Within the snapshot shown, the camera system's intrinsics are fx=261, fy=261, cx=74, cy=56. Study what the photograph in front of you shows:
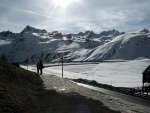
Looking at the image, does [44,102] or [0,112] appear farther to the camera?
[44,102]

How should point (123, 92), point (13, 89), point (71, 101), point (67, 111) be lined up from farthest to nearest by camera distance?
point (123, 92)
point (71, 101)
point (13, 89)
point (67, 111)

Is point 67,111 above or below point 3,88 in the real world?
below

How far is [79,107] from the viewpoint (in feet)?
71.7

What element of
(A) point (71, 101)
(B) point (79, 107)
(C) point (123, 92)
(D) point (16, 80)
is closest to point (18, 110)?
(B) point (79, 107)

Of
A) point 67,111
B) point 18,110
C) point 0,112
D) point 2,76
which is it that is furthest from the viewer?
point 2,76

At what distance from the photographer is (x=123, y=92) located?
159ft

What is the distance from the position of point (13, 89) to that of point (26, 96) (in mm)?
1489

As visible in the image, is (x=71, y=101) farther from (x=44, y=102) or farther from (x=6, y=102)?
(x=6, y=102)

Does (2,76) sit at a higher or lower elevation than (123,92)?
higher

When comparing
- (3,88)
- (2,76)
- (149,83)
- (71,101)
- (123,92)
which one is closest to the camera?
(3,88)

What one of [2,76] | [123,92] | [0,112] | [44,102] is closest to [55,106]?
[44,102]

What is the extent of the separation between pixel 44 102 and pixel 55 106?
1.28m

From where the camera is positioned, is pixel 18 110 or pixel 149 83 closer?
pixel 18 110

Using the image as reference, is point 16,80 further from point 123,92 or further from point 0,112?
point 123,92
